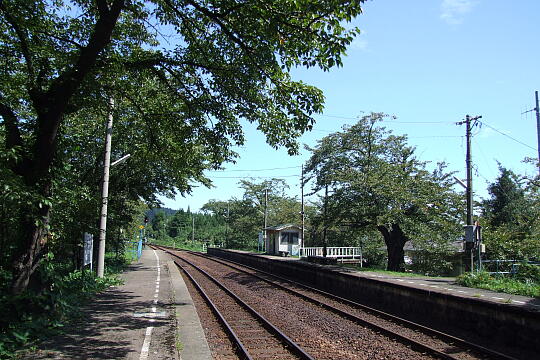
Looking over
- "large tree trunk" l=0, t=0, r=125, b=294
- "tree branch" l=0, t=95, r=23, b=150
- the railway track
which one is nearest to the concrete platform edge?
"large tree trunk" l=0, t=0, r=125, b=294

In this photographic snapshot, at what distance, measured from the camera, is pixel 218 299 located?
48.1 feet

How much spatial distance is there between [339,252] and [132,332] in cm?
3290

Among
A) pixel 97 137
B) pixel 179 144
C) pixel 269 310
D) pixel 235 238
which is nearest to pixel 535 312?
pixel 269 310

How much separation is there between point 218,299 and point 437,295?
24.1 feet

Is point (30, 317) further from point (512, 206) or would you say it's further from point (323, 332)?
point (512, 206)

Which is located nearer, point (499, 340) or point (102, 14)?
point (102, 14)

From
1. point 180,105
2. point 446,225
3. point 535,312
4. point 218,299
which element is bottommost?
point 218,299

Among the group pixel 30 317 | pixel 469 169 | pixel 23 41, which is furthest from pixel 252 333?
pixel 469 169

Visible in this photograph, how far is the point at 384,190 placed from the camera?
23.0 metres

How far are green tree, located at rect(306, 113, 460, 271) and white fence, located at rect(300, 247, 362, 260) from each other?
40.2 ft

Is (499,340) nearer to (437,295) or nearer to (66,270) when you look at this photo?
(437,295)

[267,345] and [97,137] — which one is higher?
[97,137]

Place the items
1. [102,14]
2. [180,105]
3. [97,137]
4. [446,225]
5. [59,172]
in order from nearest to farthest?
[102,14]
[59,172]
[180,105]
[97,137]
[446,225]

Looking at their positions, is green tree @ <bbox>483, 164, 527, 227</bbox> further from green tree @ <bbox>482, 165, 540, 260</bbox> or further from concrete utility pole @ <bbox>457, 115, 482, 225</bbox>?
concrete utility pole @ <bbox>457, 115, 482, 225</bbox>
